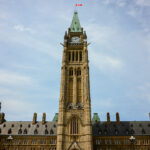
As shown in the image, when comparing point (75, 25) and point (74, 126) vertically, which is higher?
point (75, 25)

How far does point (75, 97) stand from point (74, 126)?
370 inches

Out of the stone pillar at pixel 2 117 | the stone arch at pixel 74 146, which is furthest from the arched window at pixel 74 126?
the stone pillar at pixel 2 117

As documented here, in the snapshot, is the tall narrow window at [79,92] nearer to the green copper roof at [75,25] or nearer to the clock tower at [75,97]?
the clock tower at [75,97]

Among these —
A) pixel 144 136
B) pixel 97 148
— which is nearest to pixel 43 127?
pixel 97 148

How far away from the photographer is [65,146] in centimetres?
5191

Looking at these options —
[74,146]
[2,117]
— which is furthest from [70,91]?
[2,117]

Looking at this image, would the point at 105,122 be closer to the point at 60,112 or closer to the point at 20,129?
the point at 60,112

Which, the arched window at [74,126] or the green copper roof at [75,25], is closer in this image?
the arched window at [74,126]

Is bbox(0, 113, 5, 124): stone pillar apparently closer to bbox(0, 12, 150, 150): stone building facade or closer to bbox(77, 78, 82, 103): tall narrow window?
bbox(0, 12, 150, 150): stone building facade

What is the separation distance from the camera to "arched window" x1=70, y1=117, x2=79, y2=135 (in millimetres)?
53594

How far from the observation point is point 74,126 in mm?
54312

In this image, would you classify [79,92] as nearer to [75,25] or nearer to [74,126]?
[74,126]

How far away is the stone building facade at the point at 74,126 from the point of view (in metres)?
53.4

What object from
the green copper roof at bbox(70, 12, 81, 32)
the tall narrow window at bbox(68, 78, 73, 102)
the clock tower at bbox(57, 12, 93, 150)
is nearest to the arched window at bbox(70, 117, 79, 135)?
the clock tower at bbox(57, 12, 93, 150)
